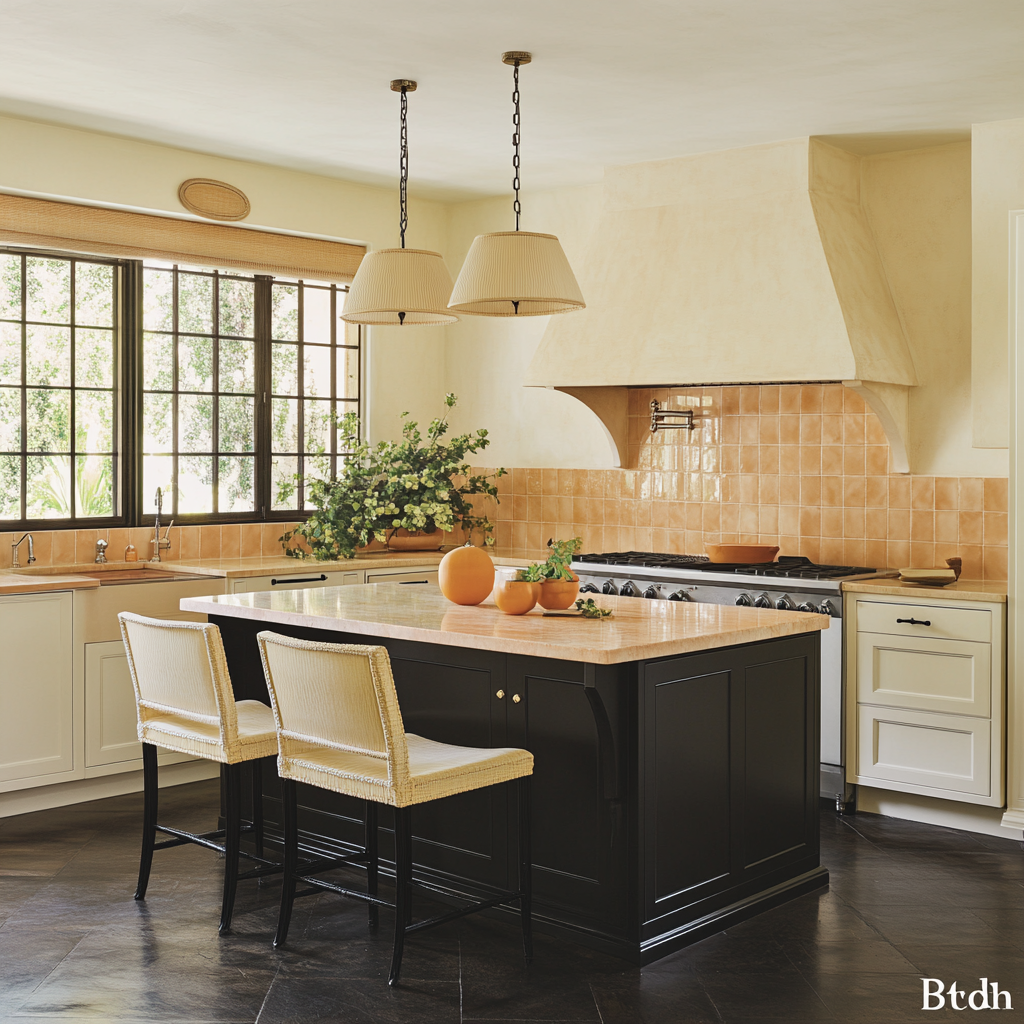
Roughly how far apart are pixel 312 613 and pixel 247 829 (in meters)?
0.95

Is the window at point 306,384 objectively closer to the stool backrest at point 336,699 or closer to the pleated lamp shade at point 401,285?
the pleated lamp shade at point 401,285

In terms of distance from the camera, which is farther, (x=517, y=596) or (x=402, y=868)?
(x=517, y=596)

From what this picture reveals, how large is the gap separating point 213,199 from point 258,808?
3.20m

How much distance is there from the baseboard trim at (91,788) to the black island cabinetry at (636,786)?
1.81 meters

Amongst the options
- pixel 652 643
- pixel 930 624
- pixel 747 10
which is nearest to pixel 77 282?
pixel 747 10

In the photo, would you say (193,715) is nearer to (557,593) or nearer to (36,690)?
(557,593)

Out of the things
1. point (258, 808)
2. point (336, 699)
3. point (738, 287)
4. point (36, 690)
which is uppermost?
point (738, 287)

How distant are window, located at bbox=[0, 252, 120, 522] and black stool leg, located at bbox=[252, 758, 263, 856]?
206 centimetres

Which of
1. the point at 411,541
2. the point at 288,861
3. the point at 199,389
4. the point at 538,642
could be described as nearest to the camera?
the point at 538,642

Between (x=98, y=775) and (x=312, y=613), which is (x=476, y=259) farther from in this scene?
(x=98, y=775)

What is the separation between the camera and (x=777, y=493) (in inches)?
231

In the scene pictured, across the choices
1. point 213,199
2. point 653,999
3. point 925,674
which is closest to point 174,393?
point 213,199

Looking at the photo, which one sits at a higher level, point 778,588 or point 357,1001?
point 778,588

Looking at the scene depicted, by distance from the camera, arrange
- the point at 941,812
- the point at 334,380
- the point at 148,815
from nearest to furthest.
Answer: the point at 148,815 < the point at 941,812 < the point at 334,380
